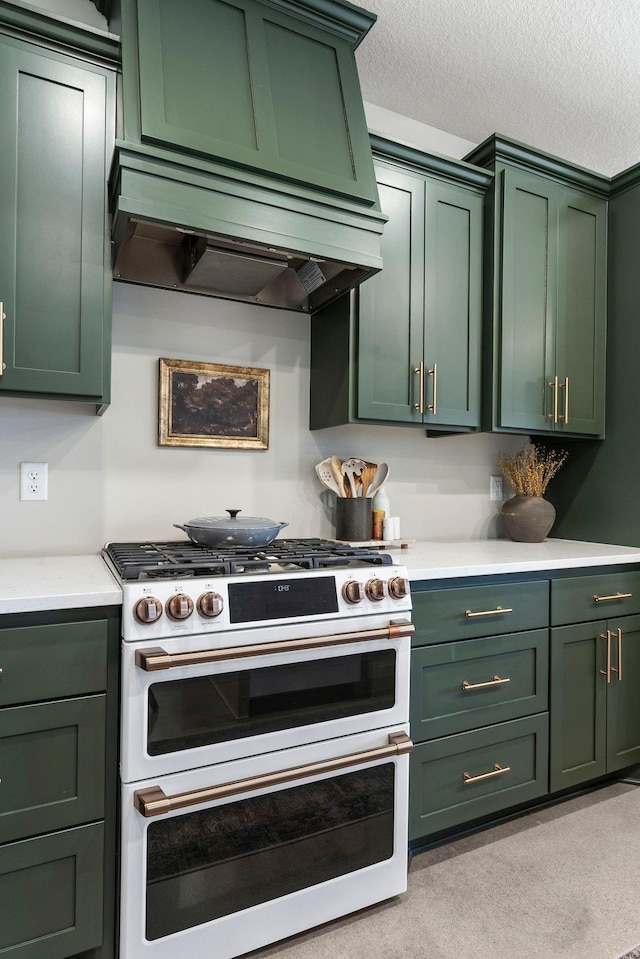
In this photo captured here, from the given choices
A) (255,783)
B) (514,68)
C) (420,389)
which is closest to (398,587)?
(255,783)

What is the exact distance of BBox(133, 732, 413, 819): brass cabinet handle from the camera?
142cm

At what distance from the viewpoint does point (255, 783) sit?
154 cm

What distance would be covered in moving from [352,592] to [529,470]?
4.84ft

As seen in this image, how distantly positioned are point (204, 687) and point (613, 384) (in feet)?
7.62

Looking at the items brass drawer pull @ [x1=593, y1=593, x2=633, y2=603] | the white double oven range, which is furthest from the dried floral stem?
the white double oven range

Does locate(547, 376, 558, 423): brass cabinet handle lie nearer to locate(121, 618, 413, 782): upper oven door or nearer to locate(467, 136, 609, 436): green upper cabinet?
locate(467, 136, 609, 436): green upper cabinet

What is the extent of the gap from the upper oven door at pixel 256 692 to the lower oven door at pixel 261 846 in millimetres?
49

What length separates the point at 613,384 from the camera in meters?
2.79

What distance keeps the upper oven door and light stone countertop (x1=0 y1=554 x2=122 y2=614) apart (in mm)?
150

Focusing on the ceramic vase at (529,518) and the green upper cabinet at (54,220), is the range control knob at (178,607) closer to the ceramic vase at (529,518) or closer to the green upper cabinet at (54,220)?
the green upper cabinet at (54,220)

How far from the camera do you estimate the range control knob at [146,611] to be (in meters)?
1.42

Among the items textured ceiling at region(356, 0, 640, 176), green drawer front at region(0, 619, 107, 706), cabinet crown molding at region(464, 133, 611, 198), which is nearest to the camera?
green drawer front at region(0, 619, 107, 706)

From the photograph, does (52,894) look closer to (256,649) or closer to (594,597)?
(256,649)

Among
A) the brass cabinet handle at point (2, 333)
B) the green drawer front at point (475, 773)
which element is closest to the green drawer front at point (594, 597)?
the green drawer front at point (475, 773)
